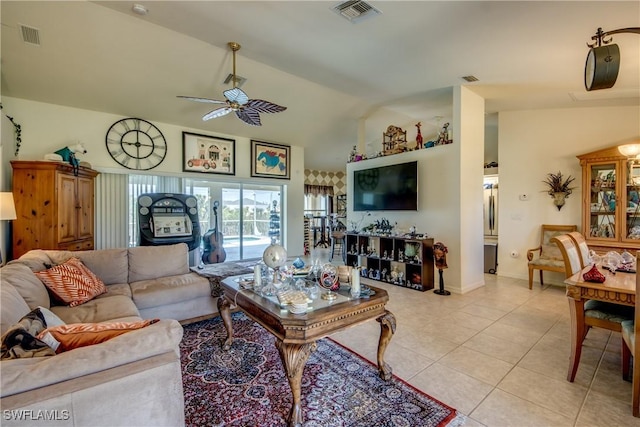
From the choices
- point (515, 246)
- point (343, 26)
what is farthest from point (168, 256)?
point (515, 246)

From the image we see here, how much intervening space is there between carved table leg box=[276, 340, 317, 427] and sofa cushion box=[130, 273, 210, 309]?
178 cm

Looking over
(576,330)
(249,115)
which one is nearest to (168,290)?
(249,115)

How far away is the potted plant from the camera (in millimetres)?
4474

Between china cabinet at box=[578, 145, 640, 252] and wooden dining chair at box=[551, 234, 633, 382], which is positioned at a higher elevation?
china cabinet at box=[578, 145, 640, 252]

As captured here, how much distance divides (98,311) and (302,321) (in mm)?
1841

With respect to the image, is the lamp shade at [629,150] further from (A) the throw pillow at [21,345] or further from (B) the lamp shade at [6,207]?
(B) the lamp shade at [6,207]

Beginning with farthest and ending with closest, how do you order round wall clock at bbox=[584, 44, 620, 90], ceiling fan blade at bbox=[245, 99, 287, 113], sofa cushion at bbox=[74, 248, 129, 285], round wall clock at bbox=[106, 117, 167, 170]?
round wall clock at bbox=[106, 117, 167, 170]
ceiling fan blade at bbox=[245, 99, 287, 113]
sofa cushion at bbox=[74, 248, 129, 285]
round wall clock at bbox=[584, 44, 620, 90]

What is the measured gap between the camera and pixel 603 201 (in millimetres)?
4035

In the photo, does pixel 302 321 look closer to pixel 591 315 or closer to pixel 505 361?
pixel 505 361

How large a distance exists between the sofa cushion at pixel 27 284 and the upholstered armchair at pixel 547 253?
5.88 meters

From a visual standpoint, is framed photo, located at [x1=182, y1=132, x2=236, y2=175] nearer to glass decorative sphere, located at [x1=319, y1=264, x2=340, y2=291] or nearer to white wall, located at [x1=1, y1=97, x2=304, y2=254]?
white wall, located at [x1=1, y1=97, x2=304, y2=254]

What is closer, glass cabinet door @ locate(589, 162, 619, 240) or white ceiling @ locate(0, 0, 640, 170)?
white ceiling @ locate(0, 0, 640, 170)

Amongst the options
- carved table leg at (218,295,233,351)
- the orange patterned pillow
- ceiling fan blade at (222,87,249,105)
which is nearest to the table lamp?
the orange patterned pillow

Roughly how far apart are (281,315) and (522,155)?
5295mm
